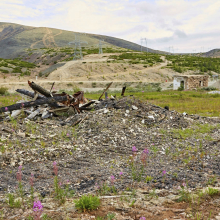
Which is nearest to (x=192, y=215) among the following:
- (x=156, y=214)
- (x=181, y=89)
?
(x=156, y=214)

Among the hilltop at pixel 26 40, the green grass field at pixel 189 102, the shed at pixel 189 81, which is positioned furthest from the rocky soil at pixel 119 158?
the hilltop at pixel 26 40

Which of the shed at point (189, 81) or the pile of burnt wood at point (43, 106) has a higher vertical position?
the shed at point (189, 81)

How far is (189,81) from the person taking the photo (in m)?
32.1

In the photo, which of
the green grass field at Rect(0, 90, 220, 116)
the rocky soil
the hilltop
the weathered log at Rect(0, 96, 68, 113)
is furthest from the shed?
the hilltop

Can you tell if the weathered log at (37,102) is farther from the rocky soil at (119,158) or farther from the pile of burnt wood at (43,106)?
the rocky soil at (119,158)

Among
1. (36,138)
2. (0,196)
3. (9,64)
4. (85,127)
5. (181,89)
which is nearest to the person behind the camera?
(0,196)

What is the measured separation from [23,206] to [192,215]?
9.91 feet

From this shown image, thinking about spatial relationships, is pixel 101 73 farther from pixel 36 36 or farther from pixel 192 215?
pixel 36 36

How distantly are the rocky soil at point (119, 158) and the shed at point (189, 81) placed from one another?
70.7ft

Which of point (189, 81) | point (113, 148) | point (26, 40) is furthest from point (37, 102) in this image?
point (26, 40)

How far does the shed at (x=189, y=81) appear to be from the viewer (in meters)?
32.1

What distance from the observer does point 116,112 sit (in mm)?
10211

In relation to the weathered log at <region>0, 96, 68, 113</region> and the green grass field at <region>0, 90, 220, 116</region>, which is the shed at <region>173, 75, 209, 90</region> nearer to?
the green grass field at <region>0, 90, 220, 116</region>

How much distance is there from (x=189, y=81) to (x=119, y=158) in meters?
28.1
